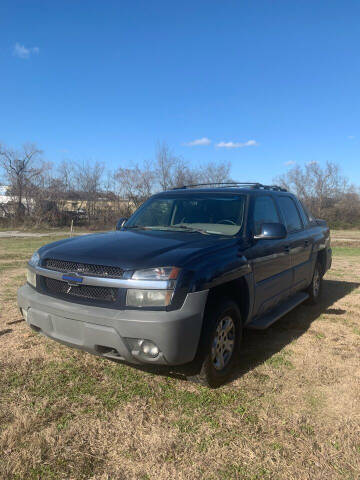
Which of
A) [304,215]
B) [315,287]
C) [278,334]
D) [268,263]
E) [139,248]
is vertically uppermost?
[304,215]

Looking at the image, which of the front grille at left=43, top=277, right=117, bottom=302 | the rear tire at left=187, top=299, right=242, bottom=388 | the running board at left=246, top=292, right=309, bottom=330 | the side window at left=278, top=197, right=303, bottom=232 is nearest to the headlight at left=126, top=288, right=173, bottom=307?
the front grille at left=43, top=277, right=117, bottom=302

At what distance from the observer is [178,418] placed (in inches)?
106

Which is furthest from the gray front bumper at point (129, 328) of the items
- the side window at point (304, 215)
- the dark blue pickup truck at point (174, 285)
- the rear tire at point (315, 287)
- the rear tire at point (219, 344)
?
the rear tire at point (315, 287)

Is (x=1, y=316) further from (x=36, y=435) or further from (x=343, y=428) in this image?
(x=343, y=428)

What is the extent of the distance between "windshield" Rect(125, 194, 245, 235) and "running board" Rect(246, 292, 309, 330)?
99cm

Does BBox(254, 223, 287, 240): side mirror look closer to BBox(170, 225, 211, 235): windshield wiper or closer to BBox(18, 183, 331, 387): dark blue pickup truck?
BBox(18, 183, 331, 387): dark blue pickup truck

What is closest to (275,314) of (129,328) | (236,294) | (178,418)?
(236,294)

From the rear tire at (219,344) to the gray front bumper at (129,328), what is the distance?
5.9 inches

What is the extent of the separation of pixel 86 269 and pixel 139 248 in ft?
1.59

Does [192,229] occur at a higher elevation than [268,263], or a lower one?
higher

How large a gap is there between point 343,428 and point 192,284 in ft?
5.06

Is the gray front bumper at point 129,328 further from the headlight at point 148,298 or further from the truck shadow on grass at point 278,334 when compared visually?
the truck shadow on grass at point 278,334

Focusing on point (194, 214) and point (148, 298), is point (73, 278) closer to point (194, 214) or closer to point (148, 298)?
point (148, 298)

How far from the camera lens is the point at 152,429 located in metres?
2.55
